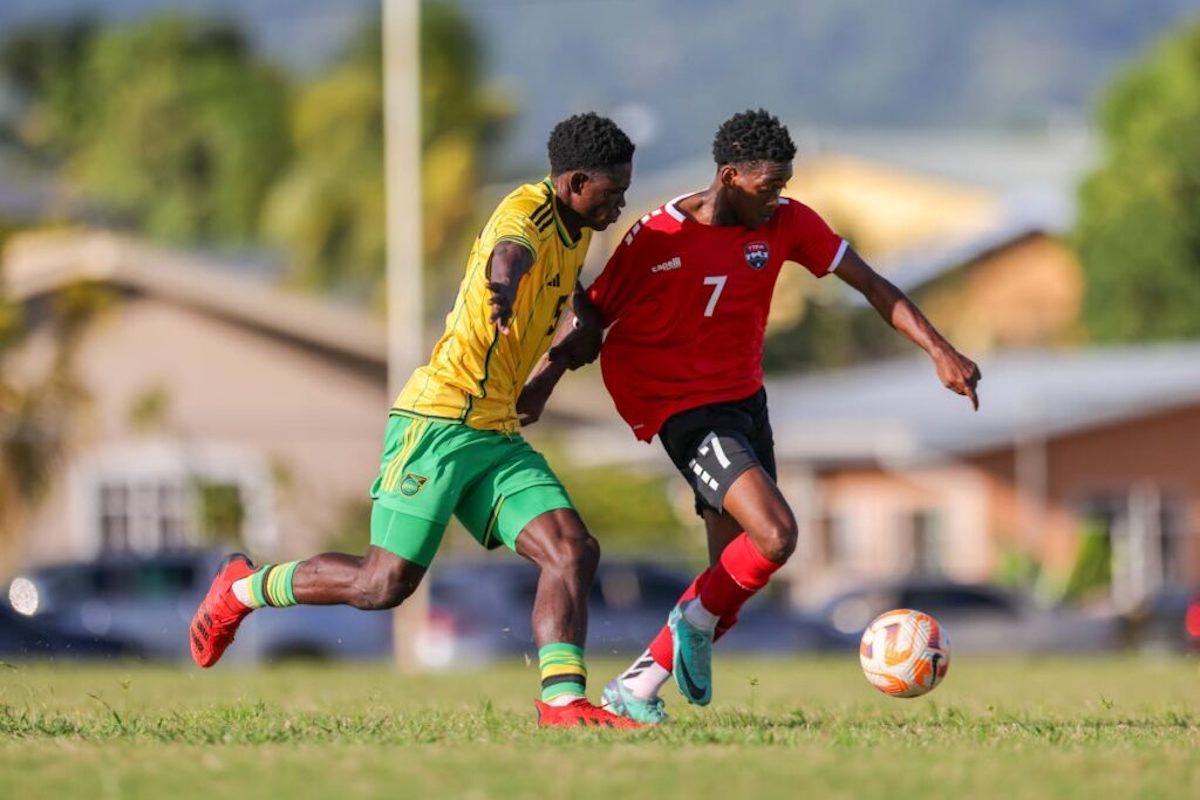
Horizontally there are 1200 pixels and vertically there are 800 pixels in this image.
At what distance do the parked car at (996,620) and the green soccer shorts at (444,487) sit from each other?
2184cm

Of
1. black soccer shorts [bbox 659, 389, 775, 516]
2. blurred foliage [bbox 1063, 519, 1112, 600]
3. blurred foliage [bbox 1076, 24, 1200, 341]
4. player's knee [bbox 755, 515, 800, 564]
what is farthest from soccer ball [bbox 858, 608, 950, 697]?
blurred foliage [bbox 1076, 24, 1200, 341]

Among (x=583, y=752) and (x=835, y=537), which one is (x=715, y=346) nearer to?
(x=583, y=752)

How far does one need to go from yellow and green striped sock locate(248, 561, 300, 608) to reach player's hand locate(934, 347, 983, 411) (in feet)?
8.76

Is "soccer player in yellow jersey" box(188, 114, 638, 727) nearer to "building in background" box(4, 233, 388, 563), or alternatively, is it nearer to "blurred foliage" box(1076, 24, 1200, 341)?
"building in background" box(4, 233, 388, 563)

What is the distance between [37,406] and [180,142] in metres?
36.6

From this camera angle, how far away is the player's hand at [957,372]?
32.8ft

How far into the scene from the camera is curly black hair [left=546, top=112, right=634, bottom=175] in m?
9.51

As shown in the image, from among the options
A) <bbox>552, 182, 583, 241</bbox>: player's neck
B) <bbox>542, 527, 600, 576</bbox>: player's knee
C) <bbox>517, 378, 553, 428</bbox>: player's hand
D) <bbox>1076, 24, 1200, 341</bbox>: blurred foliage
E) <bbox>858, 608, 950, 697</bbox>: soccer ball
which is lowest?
<bbox>858, 608, 950, 697</bbox>: soccer ball

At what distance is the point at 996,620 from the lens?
105 feet

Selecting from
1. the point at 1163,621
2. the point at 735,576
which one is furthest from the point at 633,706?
the point at 1163,621

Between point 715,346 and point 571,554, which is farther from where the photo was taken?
point 715,346

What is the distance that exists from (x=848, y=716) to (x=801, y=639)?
60.3ft

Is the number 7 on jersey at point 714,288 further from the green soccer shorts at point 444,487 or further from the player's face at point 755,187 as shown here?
the green soccer shorts at point 444,487

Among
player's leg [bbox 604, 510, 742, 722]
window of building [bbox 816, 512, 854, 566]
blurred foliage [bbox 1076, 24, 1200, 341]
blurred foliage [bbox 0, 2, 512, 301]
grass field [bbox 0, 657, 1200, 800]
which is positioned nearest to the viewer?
grass field [bbox 0, 657, 1200, 800]
